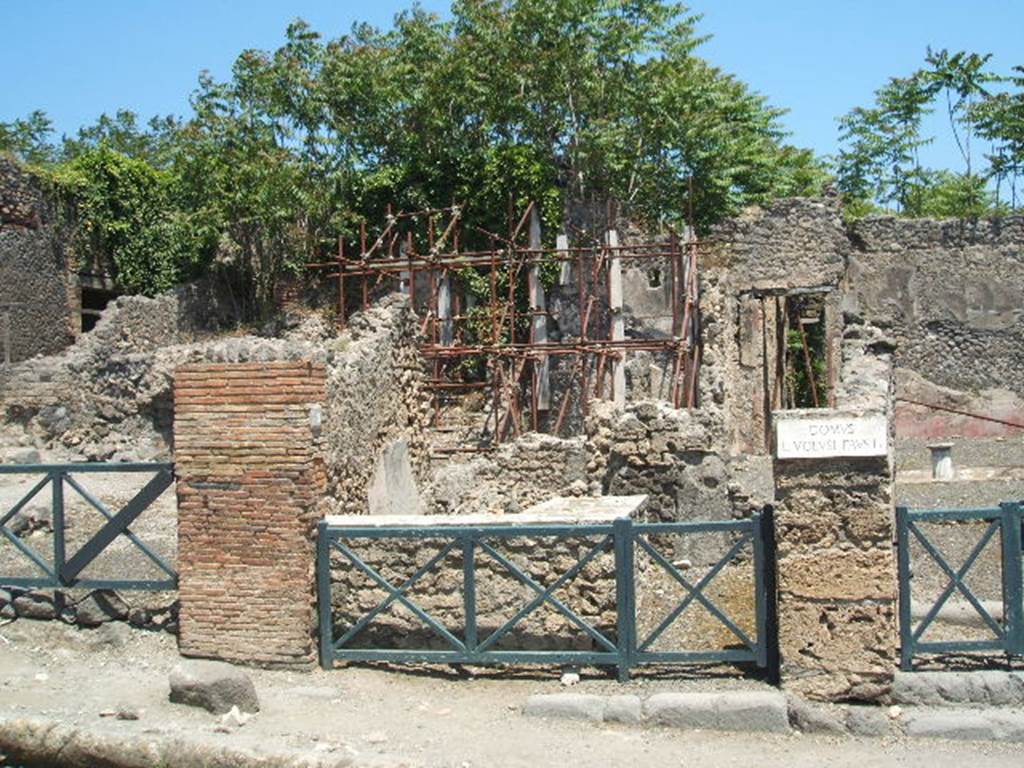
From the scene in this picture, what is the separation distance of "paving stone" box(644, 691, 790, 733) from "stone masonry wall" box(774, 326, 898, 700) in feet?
0.98

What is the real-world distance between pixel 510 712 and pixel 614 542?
1234 mm

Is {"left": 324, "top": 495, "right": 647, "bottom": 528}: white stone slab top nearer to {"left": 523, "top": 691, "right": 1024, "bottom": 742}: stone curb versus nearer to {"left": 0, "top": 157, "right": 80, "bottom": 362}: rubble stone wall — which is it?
{"left": 523, "top": 691, "right": 1024, "bottom": 742}: stone curb

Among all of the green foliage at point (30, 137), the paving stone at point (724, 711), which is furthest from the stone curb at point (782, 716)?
the green foliage at point (30, 137)

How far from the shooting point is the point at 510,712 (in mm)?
6879

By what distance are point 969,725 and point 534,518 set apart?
287 centimetres

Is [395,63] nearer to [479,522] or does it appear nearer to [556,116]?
[556,116]

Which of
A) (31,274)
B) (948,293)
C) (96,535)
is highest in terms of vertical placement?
(31,274)

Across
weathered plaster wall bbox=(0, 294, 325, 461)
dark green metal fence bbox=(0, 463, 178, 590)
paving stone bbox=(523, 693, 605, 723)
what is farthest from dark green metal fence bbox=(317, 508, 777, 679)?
weathered plaster wall bbox=(0, 294, 325, 461)

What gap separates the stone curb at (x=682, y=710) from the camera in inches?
255

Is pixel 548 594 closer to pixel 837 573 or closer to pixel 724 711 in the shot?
pixel 724 711

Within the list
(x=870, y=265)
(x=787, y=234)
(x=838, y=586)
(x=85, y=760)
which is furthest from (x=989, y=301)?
(x=85, y=760)

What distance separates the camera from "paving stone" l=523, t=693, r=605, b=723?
669 cm

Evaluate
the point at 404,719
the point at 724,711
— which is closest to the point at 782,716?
the point at 724,711

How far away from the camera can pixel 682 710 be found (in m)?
6.55
